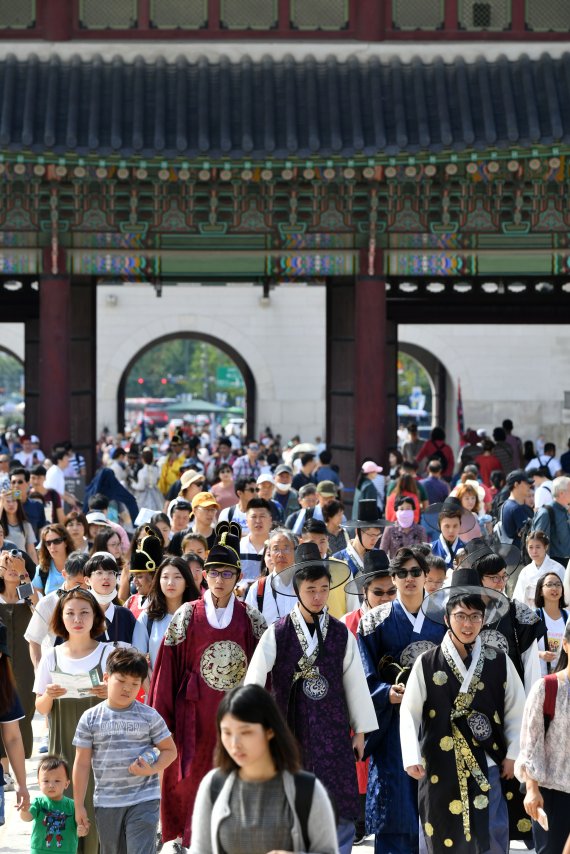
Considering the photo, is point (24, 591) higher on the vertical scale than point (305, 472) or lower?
lower

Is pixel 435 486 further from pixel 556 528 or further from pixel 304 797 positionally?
pixel 304 797

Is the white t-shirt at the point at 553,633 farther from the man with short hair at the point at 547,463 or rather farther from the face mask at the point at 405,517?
the man with short hair at the point at 547,463

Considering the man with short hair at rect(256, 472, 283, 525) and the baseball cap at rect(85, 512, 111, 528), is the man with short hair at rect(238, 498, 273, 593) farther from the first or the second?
the man with short hair at rect(256, 472, 283, 525)

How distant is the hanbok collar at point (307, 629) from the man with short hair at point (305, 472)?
8203 millimetres

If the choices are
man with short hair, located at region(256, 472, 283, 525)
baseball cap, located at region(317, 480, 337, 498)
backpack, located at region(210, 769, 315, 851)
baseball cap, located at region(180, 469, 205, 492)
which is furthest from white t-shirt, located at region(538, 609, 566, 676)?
backpack, located at region(210, 769, 315, 851)

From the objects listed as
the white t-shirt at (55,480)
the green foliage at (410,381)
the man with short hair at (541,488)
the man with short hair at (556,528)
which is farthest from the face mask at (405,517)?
the green foliage at (410,381)

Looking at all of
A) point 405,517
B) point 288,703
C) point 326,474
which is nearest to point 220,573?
point 288,703

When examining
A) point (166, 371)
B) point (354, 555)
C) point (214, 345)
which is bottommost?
point (354, 555)

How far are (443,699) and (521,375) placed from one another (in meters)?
28.4

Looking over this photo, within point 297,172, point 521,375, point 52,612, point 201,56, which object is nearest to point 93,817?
point 52,612

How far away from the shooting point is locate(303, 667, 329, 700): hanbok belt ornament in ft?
22.7

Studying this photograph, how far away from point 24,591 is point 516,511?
4725 millimetres

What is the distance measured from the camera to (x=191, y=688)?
7426mm

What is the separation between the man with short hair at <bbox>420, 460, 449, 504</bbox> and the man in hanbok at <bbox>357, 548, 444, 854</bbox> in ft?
23.6
